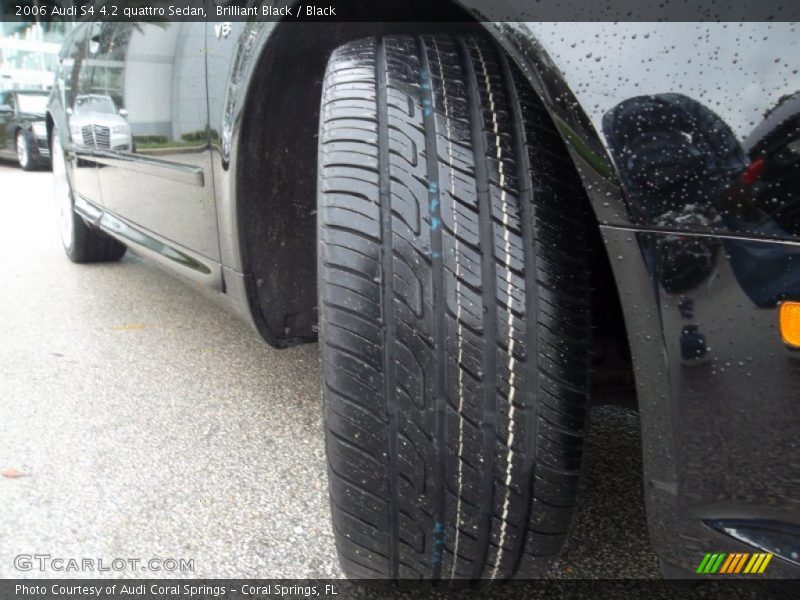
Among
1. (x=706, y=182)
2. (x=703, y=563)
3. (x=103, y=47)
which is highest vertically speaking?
(x=103, y=47)

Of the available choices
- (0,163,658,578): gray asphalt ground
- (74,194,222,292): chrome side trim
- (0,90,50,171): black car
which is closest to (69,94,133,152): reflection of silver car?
(74,194,222,292): chrome side trim

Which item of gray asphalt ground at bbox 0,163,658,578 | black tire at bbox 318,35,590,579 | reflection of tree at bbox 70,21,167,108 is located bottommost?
gray asphalt ground at bbox 0,163,658,578

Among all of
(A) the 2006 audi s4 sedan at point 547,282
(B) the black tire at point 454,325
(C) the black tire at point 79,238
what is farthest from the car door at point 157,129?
(C) the black tire at point 79,238

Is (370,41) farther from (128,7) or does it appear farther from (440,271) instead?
(128,7)

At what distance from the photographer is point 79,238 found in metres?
3.77

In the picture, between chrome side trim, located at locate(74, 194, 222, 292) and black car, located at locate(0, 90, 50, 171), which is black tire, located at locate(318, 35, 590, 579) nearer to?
chrome side trim, located at locate(74, 194, 222, 292)

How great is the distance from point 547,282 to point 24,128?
10755 mm

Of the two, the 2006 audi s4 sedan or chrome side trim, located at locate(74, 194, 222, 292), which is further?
chrome side trim, located at locate(74, 194, 222, 292)

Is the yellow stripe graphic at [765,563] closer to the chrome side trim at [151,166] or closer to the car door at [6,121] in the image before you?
the chrome side trim at [151,166]

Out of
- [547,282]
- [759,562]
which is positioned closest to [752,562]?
[759,562]

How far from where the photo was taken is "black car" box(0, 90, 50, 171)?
32.5 feet

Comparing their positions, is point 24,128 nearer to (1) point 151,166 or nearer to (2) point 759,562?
(1) point 151,166

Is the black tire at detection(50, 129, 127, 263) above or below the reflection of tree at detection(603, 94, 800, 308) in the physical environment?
below

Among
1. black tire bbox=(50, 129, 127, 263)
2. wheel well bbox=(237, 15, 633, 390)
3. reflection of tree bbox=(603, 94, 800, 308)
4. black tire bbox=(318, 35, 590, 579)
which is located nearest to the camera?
reflection of tree bbox=(603, 94, 800, 308)
